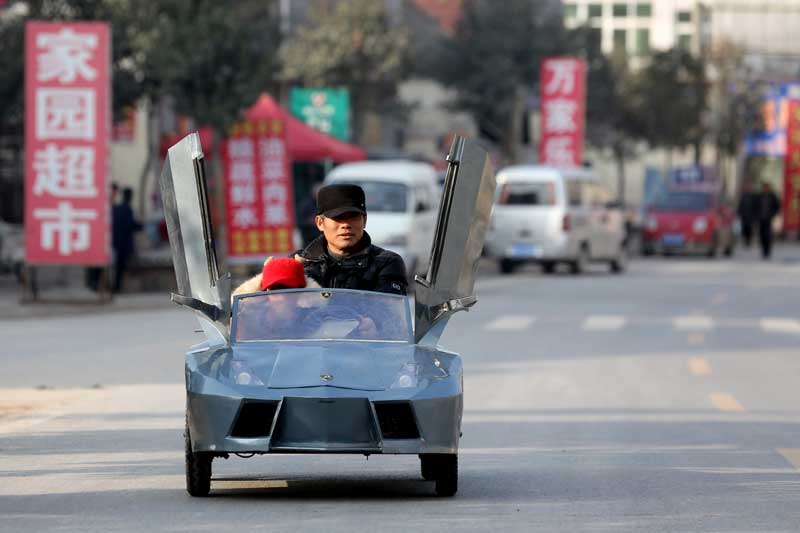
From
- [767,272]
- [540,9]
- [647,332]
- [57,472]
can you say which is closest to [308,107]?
[767,272]

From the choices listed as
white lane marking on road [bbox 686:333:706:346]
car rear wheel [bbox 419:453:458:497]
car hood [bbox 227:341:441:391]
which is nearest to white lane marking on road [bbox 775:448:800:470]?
car rear wheel [bbox 419:453:458:497]

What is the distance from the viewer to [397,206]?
3173 centimetres

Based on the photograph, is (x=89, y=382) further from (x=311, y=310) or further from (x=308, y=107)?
(x=308, y=107)

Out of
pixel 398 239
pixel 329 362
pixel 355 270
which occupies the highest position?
pixel 355 270

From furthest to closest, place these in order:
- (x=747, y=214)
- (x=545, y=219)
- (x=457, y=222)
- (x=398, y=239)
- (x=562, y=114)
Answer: (x=747, y=214) → (x=562, y=114) → (x=545, y=219) → (x=398, y=239) → (x=457, y=222)

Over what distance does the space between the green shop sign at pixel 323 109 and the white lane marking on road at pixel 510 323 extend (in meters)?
21.8

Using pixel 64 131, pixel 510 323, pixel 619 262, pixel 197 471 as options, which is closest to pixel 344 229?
pixel 197 471

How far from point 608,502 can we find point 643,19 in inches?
6466

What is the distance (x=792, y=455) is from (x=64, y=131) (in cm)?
1593

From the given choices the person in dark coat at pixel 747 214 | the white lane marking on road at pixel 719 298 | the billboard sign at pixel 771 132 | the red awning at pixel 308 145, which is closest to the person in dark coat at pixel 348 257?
the white lane marking on road at pixel 719 298

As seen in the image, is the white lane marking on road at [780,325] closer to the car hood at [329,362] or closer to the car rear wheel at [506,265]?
the car rear wheel at [506,265]

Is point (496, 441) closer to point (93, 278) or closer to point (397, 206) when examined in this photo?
point (93, 278)

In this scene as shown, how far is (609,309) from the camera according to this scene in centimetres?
2684

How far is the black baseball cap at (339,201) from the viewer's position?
30.5 ft
